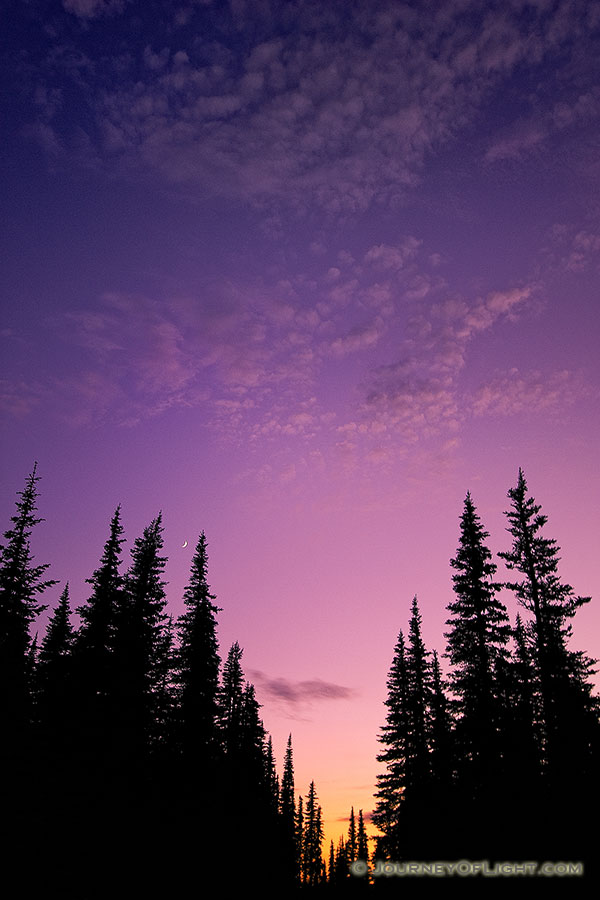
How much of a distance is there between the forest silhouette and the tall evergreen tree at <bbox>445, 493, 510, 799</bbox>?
0.24 feet

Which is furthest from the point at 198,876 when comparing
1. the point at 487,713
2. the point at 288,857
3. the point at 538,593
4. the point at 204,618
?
the point at 288,857

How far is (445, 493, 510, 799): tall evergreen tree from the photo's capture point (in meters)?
22.5

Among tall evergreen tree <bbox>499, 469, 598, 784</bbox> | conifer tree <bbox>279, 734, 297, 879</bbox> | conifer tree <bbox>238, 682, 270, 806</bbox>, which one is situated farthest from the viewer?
conifer tree <bbox>279, 734, 297, 879</bbox>

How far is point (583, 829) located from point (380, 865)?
22955mm

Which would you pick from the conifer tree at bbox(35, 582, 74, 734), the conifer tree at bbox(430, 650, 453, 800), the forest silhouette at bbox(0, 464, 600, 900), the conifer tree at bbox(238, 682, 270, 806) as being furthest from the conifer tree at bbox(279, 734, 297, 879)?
the conifer tree at bbox(35, 582, 74, 734)

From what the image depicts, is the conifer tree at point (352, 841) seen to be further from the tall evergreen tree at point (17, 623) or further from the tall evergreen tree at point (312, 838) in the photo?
the tall evergreen tree at point (17, 623)

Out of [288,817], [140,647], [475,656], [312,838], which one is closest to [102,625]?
[140,647]

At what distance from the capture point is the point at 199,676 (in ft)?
91.1

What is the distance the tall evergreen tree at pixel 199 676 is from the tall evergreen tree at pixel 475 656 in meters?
12.7

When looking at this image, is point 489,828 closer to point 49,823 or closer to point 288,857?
point 49,823

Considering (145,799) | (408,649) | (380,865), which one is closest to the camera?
(145,799)

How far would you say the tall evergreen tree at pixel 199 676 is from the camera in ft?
86.7

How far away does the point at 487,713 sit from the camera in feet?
77.2

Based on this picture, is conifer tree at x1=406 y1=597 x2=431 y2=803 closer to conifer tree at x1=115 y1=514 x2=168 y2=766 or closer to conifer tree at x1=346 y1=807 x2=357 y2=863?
conifer tree at x1=115 y1=514 x2=168 y2=766
